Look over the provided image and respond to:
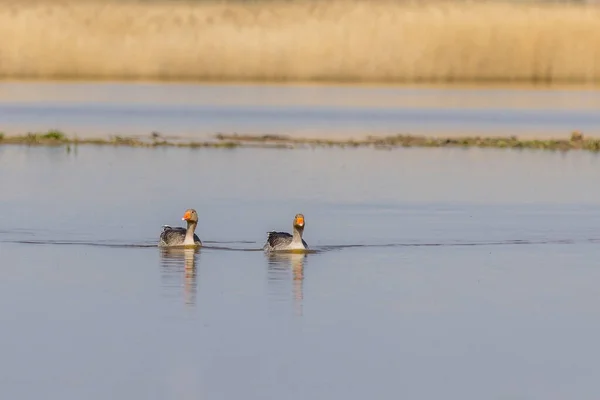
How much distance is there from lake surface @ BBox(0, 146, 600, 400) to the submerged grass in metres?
10.3

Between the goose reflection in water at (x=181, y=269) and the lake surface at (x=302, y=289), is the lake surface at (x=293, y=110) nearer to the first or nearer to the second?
the lake surface at (x=302, y=289)

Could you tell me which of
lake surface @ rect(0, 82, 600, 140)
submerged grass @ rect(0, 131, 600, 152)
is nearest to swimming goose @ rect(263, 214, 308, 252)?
submerged grass @ rect(0, 131, 600, 152)

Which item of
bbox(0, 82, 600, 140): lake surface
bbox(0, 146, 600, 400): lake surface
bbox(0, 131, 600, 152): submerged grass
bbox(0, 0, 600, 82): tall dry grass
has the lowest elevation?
bbox(0, 146, 600, 400): lake surface

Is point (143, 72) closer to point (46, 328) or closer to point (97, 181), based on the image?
point (97, 181)

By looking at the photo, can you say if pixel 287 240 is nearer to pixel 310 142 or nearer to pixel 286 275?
pixel 286 275

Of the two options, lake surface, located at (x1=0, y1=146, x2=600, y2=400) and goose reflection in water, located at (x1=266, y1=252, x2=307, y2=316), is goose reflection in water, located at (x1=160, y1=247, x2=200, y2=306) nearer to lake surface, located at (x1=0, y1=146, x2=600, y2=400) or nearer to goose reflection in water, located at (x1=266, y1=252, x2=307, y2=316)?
lake surface, located at (x1=0, y1=146, x2=600, y2=400)

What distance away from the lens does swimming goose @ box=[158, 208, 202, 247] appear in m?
24.3

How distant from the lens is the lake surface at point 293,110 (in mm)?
57500

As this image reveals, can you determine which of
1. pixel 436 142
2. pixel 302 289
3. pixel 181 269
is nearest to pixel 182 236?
pixel 181 269

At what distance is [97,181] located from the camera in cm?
3544

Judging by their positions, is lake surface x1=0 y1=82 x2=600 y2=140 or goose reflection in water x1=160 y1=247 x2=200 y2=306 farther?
lake surface x1=0 y1=82 x2=600 y2=140

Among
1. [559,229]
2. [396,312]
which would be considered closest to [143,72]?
[559,229]

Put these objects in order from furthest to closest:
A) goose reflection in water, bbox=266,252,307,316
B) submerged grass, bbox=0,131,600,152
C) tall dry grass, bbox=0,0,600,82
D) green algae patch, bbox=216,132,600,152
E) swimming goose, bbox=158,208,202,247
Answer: tall dry grass, bbox=0,0,600,82 < green algae patch, bbox=216,132,600,152 < submerged grass, bbox=0,131,600,152 < swimming goose, bbox=158,208,202,247 < goose reflection in water, bbox=266,252,307,316

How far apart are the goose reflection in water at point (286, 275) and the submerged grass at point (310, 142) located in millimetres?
23477
